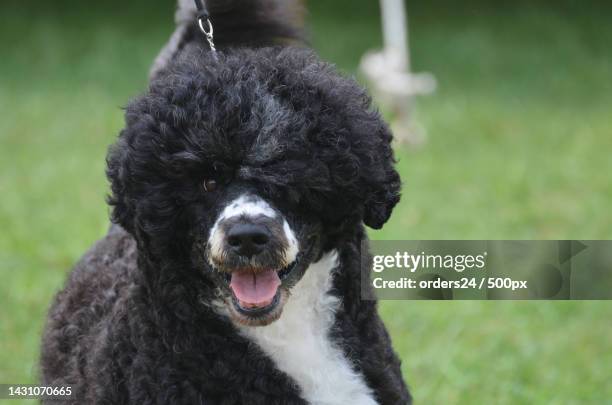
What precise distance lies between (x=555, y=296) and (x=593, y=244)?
4.41ft

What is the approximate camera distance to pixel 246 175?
2.72 metres

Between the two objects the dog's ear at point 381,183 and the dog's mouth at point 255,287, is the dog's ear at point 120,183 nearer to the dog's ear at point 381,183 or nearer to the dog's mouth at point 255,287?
the dog's mouth at point 255,287

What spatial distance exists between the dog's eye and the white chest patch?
1.42 ft

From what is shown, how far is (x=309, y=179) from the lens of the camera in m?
2.76

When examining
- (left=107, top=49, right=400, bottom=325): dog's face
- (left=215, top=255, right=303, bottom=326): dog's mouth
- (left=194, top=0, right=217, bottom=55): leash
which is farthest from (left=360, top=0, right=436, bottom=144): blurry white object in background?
(left=215, top=255, right=303, bottom=326): dog's mouth

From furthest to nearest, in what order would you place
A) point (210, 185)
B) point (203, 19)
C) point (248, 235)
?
point (203, 19) < point (210, 185) < point (248, 235)

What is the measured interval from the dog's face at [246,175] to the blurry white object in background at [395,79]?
8.21m

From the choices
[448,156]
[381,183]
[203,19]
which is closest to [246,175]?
[381,183]

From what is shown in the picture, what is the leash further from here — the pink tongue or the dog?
the pink tongue

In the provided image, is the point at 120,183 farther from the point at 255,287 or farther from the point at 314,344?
the point at 314,344


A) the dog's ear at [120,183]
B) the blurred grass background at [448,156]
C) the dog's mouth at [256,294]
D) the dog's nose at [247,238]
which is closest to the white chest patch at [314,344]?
the dog's mouth at [256,294]

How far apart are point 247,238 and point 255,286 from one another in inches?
9.0

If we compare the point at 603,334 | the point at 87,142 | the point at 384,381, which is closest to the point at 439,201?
the point at 603,334

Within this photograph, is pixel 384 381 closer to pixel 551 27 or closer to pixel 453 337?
pixel 453 337
